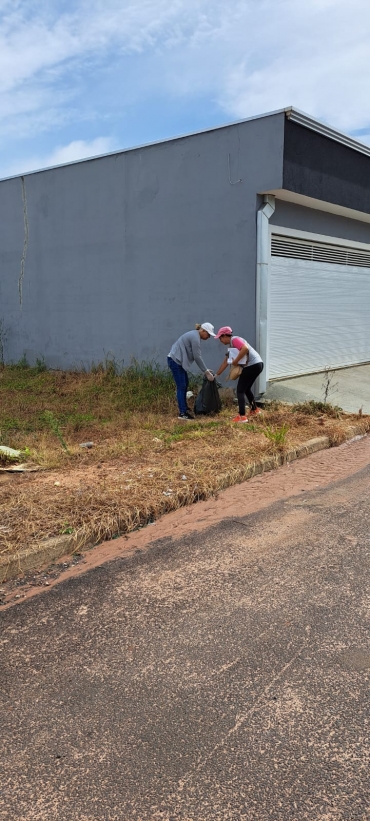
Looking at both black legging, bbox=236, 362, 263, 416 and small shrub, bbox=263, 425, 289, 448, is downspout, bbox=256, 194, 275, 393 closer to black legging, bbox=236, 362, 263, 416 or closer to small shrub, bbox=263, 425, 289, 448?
black legging, bbox=236, 362, 263, 416

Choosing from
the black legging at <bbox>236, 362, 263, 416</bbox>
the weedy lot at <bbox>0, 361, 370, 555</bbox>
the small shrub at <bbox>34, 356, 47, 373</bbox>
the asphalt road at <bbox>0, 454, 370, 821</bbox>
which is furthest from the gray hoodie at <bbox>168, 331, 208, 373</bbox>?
the small shrub at <bbox>34, 356, 47, 373</bbox>

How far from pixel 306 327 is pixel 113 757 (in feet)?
35.6

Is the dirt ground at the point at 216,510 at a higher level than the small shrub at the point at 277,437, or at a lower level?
lower

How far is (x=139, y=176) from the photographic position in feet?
39.9

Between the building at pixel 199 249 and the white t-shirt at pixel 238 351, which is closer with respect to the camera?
the white t-shirt at pixel 238 351

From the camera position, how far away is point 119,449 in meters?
7.32

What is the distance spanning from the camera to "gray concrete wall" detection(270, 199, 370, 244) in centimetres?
1131

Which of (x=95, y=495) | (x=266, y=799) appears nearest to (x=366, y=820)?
(x=266, y=799)

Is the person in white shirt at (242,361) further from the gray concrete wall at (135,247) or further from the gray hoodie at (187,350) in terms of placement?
the gray concrete wall at (135,247)

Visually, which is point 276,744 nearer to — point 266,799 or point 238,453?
point 266,799

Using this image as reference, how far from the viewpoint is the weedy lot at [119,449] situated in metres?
5.12

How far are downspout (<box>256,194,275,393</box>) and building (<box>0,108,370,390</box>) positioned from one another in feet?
0.08

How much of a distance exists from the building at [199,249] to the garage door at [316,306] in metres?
0.04

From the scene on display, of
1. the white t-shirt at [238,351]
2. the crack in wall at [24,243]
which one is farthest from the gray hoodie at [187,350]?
the crack in wall at [24,243]
